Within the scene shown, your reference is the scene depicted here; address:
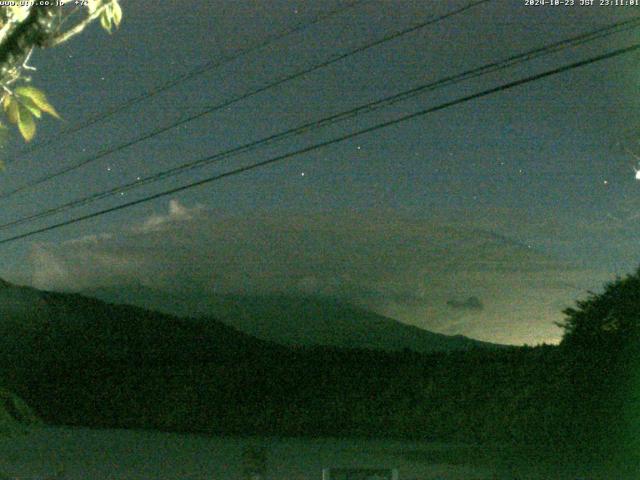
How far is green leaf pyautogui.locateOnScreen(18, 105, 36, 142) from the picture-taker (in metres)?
4.55

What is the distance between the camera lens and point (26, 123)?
457cm

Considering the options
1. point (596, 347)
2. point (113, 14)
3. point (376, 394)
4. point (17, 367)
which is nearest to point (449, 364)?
point (376, 394)

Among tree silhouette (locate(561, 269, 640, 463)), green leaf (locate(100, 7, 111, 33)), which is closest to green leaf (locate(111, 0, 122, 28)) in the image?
green leaf (locate(100, 7, 111, 33))

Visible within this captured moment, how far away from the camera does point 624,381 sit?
19844 mm

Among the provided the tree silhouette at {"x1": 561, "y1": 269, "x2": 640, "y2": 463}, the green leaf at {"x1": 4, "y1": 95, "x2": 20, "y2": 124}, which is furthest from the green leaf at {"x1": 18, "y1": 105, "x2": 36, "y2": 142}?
the tree silhouette at {"x1": 561, "y1": 269, "x2": 640, "y2": 463}

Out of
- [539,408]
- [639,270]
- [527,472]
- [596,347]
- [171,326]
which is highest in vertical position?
[171,326]

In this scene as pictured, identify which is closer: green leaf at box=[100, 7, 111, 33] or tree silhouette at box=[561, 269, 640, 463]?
green leaf at box=[100, 7, 111, 33]

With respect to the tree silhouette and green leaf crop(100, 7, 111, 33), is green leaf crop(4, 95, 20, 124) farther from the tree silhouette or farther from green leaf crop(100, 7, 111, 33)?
the tree silhouette

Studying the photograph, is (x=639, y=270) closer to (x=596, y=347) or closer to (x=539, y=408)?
(x=596, y=347)

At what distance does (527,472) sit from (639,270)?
6649 mm

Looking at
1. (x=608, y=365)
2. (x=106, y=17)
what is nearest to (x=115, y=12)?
(x=106, y=17)

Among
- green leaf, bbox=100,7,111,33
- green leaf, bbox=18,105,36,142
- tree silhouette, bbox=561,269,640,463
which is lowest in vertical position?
green leaf, bbox=18,105,36,142

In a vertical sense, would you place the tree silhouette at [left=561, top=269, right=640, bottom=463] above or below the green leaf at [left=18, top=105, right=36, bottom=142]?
above

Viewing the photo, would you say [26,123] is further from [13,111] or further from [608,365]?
[608,365]
